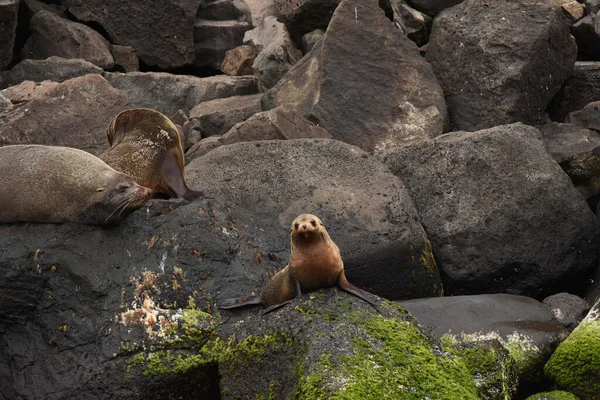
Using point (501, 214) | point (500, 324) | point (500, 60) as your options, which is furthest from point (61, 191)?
point (500, 60)

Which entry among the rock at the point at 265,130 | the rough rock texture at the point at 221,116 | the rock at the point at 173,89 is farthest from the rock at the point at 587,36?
the rock at the point at 265,130

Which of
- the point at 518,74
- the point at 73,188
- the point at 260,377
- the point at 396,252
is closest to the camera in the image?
the point at 260,377

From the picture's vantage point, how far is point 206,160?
935 centimetres

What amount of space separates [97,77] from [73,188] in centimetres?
470

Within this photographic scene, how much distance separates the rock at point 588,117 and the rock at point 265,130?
10.5ft

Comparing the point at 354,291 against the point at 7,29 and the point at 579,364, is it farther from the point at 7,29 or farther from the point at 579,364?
the point at 7,29

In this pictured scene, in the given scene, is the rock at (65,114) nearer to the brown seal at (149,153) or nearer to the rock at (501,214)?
the brown seal at (149,153)

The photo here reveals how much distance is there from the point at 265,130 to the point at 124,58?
612 centimetres

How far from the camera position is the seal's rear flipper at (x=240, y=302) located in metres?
7.33

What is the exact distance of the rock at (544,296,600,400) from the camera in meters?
7.18

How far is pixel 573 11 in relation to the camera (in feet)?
44.9

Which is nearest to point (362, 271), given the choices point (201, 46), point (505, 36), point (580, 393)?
point (580, 393)

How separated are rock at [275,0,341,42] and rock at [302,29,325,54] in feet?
0.43

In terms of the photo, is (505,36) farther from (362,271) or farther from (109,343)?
(109,343)
